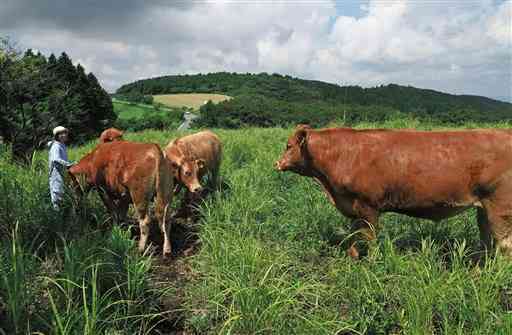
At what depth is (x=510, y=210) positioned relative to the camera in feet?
13.3

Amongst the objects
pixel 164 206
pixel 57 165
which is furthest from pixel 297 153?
pixel 57 165

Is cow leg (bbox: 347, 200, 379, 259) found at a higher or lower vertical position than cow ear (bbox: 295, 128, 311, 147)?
lower

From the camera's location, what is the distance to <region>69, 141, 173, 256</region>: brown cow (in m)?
5.40

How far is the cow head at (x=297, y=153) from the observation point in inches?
210

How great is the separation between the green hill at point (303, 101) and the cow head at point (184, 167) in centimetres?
1597

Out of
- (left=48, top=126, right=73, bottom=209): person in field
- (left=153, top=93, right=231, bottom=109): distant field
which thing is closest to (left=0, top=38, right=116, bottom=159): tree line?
(left=48, top=126, right=73, bottom=209): person in field

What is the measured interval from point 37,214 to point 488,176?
5.36 meters

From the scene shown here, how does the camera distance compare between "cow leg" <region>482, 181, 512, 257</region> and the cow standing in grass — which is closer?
"cow leg" <region>482, 181, 512, 257</region>

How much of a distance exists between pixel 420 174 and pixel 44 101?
88.7 feet

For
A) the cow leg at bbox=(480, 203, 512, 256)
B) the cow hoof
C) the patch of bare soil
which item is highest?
the cow leg at bbox=(480, 203, 512, 256)

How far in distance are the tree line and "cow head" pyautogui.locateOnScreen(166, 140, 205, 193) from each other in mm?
3081

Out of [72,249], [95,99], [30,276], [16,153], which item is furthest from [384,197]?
[95,99]

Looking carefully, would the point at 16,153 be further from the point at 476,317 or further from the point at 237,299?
the point at 476,317

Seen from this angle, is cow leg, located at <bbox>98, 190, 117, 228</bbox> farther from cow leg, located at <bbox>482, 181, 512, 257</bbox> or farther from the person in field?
cow leg, located at <bbox>482, 181, 512, 257</bbox>
